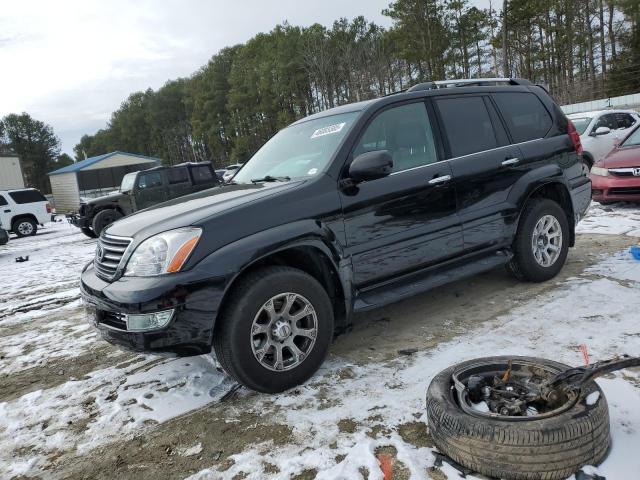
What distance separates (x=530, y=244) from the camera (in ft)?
15.0

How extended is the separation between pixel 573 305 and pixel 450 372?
2.03 meters

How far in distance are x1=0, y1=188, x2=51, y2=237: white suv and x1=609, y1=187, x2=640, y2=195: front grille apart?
18.4 m

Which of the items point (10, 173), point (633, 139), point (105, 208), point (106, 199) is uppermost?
point (10, 173)

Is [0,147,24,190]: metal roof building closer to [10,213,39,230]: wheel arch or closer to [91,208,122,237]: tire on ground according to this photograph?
[10,213,39,230]: wheel arch

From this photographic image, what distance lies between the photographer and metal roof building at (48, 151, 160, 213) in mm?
36125

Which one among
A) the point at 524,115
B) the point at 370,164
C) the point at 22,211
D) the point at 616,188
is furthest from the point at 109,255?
the point at 22,211

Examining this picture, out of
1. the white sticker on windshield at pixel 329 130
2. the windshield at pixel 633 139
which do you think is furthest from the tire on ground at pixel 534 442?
the windshield at pixel 633 139

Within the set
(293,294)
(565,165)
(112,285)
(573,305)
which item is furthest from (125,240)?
(565,165)

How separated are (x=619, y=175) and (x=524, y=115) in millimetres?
4554

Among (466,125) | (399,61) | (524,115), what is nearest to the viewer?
(466,125)

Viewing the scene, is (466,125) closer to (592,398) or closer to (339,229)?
(339,229)

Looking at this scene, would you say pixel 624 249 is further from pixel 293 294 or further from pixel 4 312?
pixel 4 312

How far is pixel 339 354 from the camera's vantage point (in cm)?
373

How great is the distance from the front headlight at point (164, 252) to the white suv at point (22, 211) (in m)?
17.8
